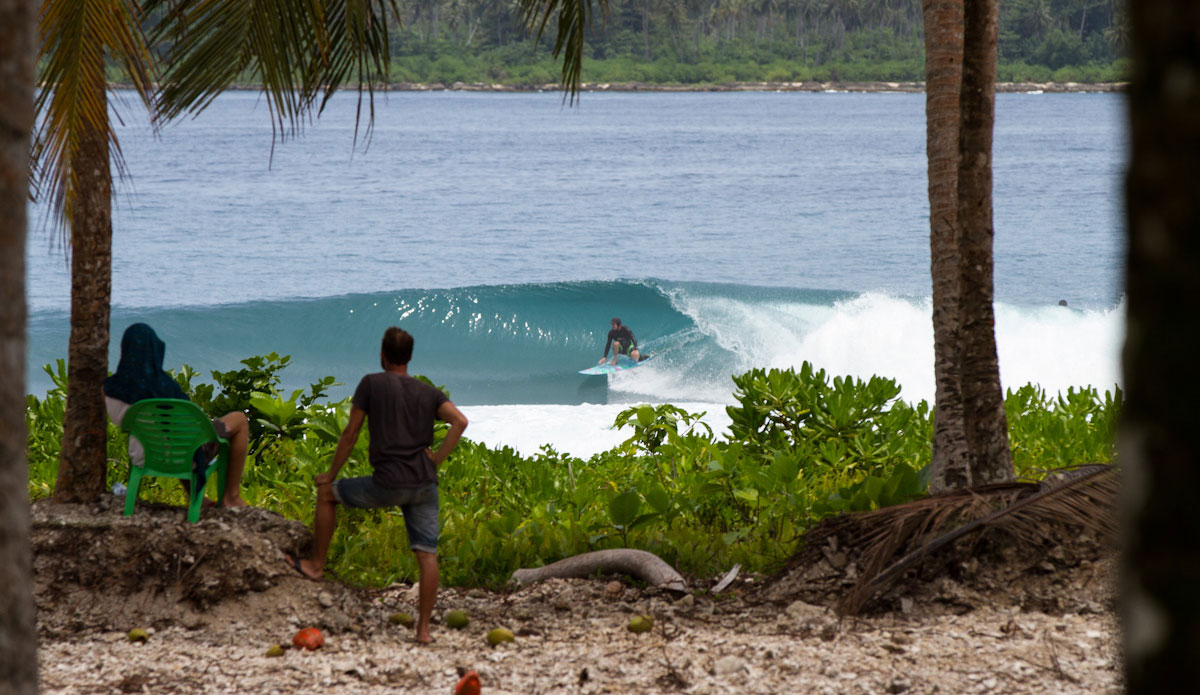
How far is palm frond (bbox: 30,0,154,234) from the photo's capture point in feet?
15.8

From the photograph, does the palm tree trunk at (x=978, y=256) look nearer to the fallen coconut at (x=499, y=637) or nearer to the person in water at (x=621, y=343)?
the fallen coconut at (x=499, y=637)

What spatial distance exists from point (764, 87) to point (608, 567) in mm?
126847

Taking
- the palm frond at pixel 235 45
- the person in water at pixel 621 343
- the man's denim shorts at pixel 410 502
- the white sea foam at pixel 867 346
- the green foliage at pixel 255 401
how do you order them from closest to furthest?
the man's denim shorts at pixel 410 502 < the palm frond at pixel 235 45 < the green foliage at pixel 255 401 < the white sea foam at pixel 867 346 < the person in water at pixel 621 343

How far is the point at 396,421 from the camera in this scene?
444 centimetres

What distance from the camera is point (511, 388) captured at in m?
22.3

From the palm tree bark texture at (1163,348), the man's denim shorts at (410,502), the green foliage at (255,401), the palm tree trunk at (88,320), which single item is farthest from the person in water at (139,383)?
the palm tree bark texture at (1163,348)

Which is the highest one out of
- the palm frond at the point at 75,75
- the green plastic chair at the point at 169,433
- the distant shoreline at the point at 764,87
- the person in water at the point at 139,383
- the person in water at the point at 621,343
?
the distant shoreline at the point at 764,87

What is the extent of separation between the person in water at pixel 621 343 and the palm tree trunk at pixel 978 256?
15.5 meters

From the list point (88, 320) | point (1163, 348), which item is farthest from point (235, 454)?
point (1163, 348)

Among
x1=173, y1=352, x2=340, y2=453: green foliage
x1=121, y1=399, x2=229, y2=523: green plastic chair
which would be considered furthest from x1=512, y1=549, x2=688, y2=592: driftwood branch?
x1=173, y1=352, x2=340, y2=453: green foliage

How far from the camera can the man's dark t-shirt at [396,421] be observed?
4441 millimetres

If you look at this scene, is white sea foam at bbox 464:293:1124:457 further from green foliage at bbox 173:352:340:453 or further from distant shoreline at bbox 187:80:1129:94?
distant shoreline at bbox 187:80:1129:94

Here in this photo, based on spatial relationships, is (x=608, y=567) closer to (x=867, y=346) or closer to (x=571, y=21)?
(x=571, y=21)

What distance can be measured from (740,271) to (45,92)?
29872 millimetres
